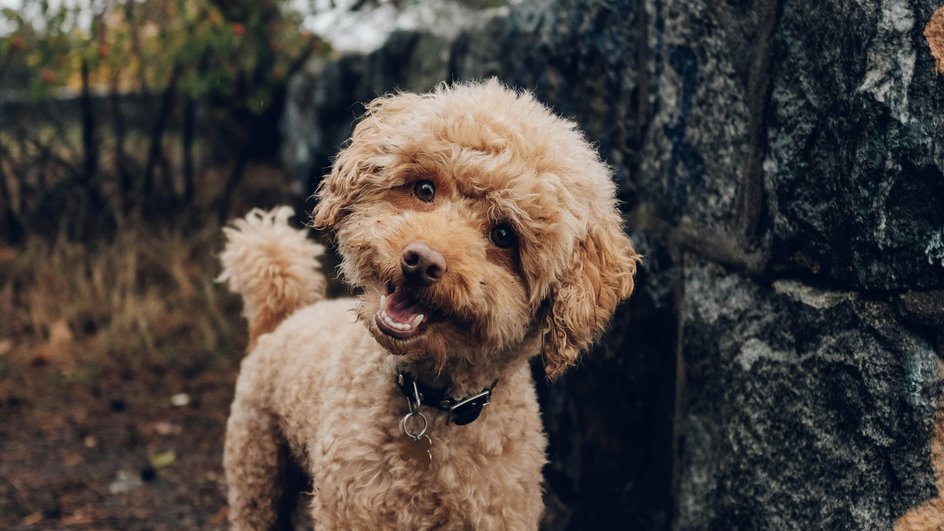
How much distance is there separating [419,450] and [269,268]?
41.5 inches

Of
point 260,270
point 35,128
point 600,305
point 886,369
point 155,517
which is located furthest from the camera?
point 35,128

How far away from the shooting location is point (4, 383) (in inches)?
180

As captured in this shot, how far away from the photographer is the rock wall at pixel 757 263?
1598 mm

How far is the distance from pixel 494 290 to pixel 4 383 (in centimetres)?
377

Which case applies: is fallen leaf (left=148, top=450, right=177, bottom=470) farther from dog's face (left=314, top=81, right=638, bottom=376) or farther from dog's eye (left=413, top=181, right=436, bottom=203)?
dog's eye (left=413, top=181, right=436, bottom=203)

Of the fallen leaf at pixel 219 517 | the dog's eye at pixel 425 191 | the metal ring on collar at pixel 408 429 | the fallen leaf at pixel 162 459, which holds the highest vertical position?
the dog's eye at pixel 425 191

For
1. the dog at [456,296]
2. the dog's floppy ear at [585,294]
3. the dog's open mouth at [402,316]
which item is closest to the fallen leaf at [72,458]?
the dog at [456,296]

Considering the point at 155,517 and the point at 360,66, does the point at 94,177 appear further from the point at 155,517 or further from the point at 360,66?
the point at 155,517

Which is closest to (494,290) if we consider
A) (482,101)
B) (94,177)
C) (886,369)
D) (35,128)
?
(482,101)

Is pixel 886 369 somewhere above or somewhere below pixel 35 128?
above

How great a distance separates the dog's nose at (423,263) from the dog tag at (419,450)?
0.47m

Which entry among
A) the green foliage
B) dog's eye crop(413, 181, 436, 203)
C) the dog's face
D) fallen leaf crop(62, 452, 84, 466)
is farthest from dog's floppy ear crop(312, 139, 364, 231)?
the green foliage

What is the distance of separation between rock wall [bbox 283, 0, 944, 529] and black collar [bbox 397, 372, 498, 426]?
2.11 ft

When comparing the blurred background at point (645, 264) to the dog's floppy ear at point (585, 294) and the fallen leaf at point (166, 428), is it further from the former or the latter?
the dog's floppy ear at point (585, 294)
